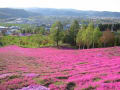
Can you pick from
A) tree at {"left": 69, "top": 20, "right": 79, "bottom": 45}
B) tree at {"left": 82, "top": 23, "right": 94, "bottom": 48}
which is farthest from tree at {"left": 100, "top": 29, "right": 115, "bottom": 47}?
tree at {"left": 69, "top": 20, "right": 79, "bottom": 45}

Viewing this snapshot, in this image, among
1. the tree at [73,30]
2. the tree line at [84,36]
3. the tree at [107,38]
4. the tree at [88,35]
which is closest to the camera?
the tree at [88,35]

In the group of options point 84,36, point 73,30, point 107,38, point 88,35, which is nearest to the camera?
point 88,35

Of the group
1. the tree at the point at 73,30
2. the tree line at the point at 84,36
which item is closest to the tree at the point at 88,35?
the tree line at the point at 84,36

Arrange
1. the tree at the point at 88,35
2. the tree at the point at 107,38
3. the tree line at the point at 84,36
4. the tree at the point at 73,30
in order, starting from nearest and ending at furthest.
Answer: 1. the tree at the point at 88,35
2. the tree line at the point at 84,36
3. the tree at the point at 107,38
4. the tree at the point at 73,30

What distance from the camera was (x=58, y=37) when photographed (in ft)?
217

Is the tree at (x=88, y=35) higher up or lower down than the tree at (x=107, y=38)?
higher up

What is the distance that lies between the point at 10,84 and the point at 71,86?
5.25 metres

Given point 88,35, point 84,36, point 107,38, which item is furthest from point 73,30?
point 107,38

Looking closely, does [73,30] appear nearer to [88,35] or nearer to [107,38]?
[88,35]

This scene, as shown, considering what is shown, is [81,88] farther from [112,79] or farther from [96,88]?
[112,79]

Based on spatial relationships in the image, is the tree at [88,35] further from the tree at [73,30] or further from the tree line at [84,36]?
the tree at [73,30]

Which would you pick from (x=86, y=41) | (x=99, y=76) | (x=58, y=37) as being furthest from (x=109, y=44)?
(x=99, y=76)

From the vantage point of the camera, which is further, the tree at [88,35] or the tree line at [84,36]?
the tree line at [84,36]

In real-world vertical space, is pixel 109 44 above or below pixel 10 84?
below
